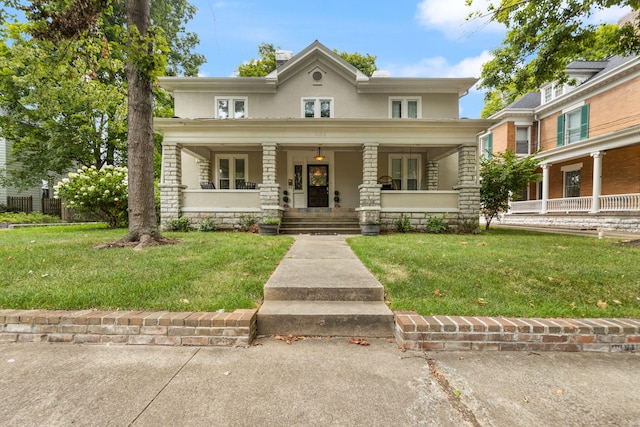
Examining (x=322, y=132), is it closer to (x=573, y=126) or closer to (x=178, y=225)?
(x=178, y=225)

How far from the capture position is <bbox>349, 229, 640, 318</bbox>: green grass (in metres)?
3.00

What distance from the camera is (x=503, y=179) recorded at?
9.88 metres

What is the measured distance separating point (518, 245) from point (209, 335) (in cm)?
667

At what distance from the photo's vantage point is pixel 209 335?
2.59 m

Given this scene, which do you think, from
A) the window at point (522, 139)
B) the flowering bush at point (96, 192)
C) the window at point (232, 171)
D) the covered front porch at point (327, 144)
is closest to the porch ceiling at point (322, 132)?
the covered front porch at point (327, 144)

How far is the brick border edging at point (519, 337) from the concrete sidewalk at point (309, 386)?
8cm

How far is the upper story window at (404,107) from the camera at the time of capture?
1188 centimetres

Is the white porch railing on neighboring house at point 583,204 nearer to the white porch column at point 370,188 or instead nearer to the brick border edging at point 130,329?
the white porch column at point 370,188

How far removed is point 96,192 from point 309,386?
10.7 metres

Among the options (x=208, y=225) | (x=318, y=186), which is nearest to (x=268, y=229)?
(x=208, y=225)

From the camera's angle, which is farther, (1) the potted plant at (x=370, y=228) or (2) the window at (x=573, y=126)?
(2) the window at (x=573, y=126)

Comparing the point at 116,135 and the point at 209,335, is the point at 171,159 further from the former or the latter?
the point at 116,135

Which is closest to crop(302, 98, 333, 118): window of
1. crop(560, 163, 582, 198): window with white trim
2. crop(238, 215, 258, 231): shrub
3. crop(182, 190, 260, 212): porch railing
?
crop(182, 190, 260, 212): porch railing

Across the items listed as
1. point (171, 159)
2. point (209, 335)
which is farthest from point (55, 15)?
point (209, 335)
